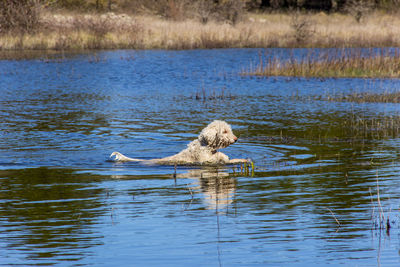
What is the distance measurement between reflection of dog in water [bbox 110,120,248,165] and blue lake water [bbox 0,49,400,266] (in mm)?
264

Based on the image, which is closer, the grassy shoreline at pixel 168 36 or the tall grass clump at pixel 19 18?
the grassy shoreline at pixel 168 36

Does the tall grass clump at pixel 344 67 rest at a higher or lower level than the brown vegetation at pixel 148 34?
lower

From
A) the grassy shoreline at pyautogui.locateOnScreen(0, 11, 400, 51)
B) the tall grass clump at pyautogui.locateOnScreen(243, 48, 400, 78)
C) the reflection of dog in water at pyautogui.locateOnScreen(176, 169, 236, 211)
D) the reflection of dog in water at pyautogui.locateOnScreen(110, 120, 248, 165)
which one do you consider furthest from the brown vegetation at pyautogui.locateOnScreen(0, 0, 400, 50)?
the reflection of dog in water at pyautogui.locateOnScreen(176, 169, 236, 211)

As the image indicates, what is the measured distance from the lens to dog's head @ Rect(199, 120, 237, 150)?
10.4m

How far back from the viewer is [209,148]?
1092 cm

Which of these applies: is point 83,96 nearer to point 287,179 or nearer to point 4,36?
point 287,179

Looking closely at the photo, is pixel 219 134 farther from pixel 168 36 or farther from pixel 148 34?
pixel 148 34

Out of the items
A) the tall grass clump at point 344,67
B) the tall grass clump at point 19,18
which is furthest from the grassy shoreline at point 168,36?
the tall grass clump at point 344,67

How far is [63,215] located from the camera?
729 centimetres

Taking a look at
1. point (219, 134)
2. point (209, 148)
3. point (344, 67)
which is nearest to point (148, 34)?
point (344, 67)

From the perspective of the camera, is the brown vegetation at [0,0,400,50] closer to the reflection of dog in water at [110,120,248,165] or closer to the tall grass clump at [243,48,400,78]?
the tall grass clump at [243,48,400,78]

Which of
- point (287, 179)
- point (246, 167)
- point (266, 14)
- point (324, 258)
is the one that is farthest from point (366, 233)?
point (266, 14)

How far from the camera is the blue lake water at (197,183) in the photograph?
590cm

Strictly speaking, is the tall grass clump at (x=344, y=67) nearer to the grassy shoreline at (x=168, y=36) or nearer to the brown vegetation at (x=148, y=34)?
the brown vegetation at (x=148, y=34)
